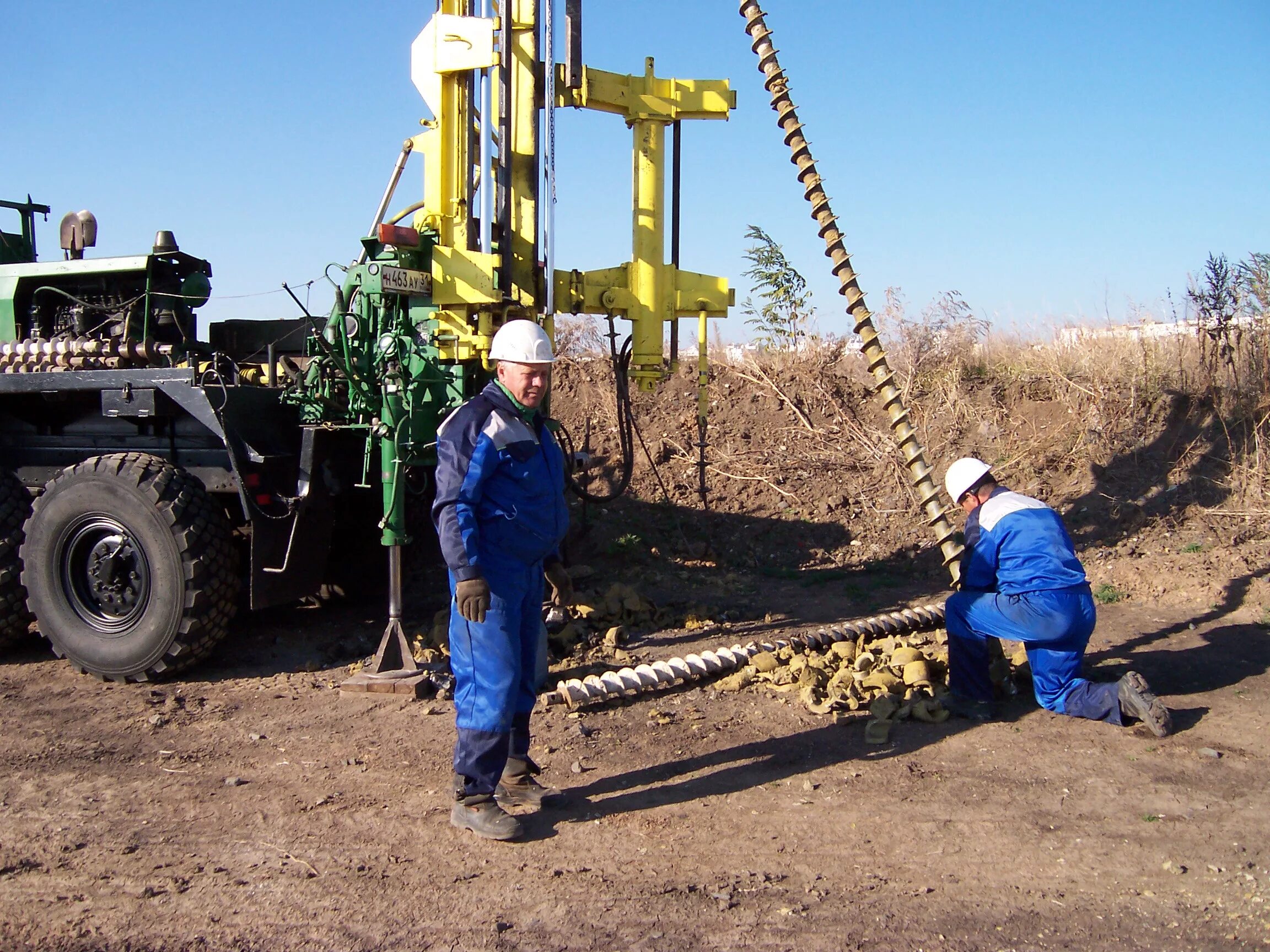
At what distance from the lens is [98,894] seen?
11.7 ft

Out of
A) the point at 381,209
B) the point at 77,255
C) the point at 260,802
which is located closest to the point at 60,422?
the point at 77,255

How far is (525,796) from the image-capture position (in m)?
4.29

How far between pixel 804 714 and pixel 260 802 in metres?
2.68

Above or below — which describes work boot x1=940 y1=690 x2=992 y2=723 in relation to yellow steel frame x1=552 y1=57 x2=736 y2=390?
below

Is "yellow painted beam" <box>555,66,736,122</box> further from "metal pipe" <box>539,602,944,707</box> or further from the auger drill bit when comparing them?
"metal pipe" <box>539,602,944,707</box>

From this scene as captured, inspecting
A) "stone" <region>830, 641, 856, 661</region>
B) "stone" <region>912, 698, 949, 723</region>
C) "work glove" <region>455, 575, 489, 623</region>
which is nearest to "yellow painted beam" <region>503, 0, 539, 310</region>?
"stone" <region>830, 641, 856, 661</region>

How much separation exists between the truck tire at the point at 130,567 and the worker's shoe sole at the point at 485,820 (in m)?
2.68

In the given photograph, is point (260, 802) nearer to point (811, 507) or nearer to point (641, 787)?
point (641, 787)

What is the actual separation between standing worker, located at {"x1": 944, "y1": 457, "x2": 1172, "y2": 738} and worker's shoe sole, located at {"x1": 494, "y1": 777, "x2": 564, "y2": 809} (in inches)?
87.9

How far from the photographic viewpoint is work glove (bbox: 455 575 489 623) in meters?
3.88

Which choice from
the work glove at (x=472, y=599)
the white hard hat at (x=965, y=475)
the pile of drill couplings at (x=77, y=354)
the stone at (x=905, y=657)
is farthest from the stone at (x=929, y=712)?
the pile of drill couplings at (x=77, y=354)

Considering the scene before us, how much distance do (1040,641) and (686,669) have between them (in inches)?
73.2

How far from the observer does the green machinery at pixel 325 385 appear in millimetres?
6023

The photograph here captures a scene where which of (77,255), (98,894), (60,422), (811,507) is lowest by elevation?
(98,894)
